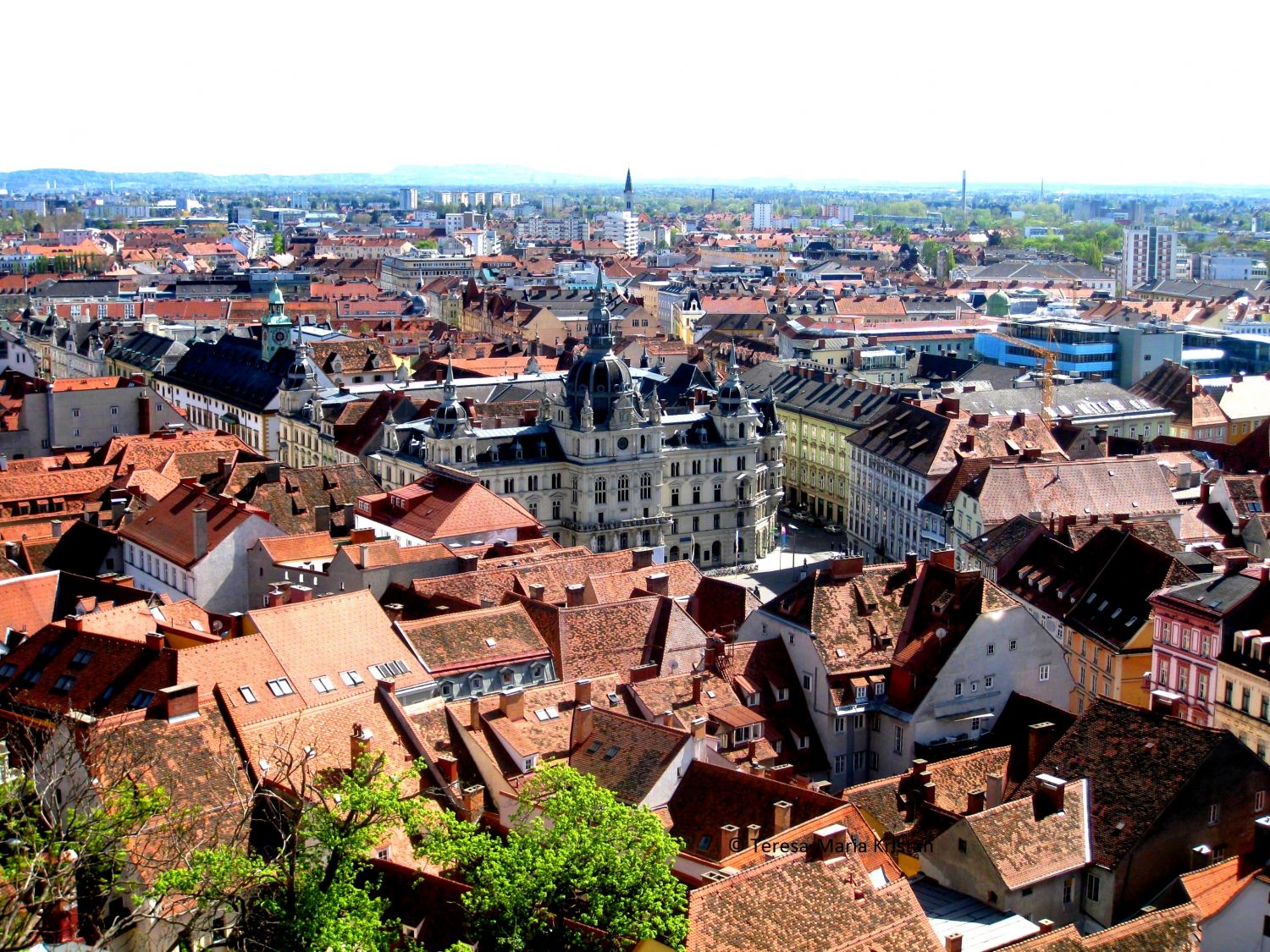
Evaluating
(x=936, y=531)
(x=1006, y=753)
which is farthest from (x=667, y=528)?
(x=1006, y=753)

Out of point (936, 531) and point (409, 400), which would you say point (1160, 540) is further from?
point (409, 400)

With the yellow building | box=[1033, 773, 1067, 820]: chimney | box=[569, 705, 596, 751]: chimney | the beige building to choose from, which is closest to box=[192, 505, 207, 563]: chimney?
box=[569, 705, 596, 751]: chimney

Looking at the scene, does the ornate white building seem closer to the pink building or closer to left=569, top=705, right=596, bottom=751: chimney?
the pink building

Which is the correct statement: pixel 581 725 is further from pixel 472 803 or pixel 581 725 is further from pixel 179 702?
pixel 179 702

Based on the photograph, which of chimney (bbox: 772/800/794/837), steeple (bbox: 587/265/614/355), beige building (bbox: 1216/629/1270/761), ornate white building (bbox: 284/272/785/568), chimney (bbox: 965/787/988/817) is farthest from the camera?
steeple (bbox: 587/265/614/355)

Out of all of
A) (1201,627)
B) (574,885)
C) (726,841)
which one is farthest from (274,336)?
(574,885)
